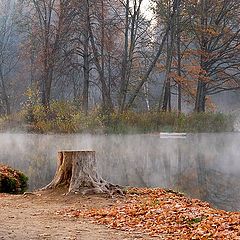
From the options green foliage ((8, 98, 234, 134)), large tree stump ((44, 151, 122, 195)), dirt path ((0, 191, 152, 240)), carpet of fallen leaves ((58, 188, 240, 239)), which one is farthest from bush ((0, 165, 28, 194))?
green foliage ((8, 98, 234, 134))

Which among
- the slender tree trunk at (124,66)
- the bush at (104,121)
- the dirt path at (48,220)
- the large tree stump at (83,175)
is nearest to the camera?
the dirt path at (48,220)

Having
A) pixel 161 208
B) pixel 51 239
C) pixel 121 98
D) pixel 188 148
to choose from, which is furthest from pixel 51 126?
pixel 51 239

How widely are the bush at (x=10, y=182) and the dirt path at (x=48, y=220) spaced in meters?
2.86

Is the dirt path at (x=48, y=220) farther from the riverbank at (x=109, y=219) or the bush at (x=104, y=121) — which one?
the bush at (x=104, y=121)

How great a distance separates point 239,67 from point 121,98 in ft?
25.3

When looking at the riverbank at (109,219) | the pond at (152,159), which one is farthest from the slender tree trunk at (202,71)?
the riverbank at (109,219)

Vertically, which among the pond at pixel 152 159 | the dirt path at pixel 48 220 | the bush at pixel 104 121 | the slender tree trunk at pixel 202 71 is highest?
the slender tree trunk at pixel 202 71

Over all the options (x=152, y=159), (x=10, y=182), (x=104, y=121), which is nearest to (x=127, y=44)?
(x=104, y=121)

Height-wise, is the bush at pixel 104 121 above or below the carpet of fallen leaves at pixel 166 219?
above

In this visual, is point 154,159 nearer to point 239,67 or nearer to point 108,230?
point 108,230

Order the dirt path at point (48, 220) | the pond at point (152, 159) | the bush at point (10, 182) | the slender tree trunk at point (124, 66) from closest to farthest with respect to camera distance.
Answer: the dirt path at point (48, 220), the bush at point (10, 182), the pond at point (152, 159), the slender tree trunk at point (124, 66)

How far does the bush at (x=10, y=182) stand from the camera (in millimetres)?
13117

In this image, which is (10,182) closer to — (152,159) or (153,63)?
(152,159)

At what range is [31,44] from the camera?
29906mm
